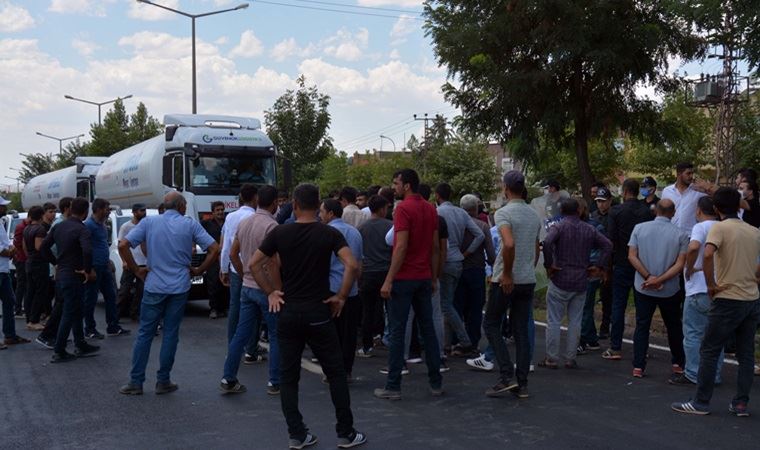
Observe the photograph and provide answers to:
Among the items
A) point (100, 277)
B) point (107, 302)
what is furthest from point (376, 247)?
point (107, 302)

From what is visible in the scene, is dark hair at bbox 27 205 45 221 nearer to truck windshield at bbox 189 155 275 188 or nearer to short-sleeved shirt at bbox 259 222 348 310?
truck windshield at bbox 189 155 275 188

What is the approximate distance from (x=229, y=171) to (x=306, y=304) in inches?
519

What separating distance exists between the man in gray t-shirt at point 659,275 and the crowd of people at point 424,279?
15 mm

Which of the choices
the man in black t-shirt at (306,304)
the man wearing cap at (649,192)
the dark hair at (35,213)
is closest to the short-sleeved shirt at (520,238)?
the man in black t-shirt at (306,304)

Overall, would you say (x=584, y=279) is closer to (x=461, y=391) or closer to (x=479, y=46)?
(x=461, y=391)

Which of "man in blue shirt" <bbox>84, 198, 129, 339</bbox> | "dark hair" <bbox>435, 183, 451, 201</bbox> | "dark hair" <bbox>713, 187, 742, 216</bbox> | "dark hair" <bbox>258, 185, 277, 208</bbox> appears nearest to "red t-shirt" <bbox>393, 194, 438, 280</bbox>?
"dark hair" <bbox>258, 185, 277, 208</bbox>

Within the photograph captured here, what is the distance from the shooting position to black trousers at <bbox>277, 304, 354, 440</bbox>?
575cm

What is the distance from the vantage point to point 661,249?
827cm

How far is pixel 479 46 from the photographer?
1762 cm

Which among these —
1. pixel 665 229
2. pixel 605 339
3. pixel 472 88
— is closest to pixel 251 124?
A: pixel 472 88

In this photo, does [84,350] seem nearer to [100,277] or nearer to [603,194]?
[100,277]

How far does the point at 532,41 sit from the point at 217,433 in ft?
43.3

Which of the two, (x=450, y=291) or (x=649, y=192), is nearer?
(x=450, y=291)

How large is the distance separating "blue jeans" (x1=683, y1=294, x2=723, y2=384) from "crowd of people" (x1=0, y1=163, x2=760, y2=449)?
0.01 m
